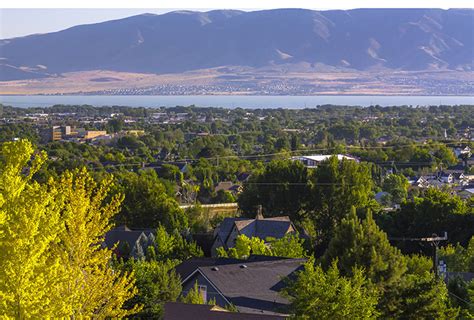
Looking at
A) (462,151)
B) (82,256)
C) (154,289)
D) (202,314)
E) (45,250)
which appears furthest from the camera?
(462,151)

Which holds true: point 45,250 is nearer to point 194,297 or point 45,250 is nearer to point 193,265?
point 194,297

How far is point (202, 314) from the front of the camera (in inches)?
782

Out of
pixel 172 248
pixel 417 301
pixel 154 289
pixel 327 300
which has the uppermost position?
pixel 327 300

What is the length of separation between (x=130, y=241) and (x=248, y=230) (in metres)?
4.78

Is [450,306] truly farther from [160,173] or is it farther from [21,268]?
[160,173]

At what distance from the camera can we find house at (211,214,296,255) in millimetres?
40281

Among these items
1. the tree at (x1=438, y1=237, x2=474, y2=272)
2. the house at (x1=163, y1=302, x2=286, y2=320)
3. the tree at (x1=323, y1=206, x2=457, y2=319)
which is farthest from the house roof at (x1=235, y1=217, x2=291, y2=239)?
the house at (x1=163, y1=302, x2=286, y2=320)

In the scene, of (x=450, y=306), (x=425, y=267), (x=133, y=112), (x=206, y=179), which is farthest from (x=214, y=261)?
(x=133, y=112)

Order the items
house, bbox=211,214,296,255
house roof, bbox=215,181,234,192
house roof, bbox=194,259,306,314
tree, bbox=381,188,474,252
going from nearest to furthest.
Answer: house roof, bbox=194,259,306,314 → tree, bbox=381,188,474,252 → house, bbox=211,214,296,255 → house roof, bbox=215,181,234,192

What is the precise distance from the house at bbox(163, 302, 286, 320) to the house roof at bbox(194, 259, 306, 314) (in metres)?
4.26

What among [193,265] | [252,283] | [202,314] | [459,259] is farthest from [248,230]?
[202,314]

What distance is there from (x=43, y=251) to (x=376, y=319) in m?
9.52

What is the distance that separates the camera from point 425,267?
30.2m

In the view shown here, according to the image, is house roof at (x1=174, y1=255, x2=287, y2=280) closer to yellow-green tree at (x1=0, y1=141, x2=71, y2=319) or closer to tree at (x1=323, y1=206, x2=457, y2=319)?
tree at (x1=323, y1=206, x2=457, y2=319)
